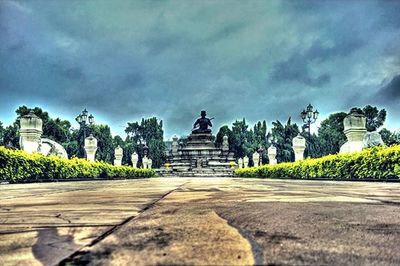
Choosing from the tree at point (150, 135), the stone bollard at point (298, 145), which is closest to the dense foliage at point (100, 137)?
the tree at point (150, 135)

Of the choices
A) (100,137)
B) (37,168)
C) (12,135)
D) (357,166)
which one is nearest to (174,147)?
(100,137)

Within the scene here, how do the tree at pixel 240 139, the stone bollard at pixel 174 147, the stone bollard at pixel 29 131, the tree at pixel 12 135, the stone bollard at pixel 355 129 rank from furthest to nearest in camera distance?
the tree at pixel 240 139 → the tree at pixel 12 135 → the stone bollard at pixel 174 147 → the stone bollard at pixel 29 131 → the stone bollard at pixel 355 129

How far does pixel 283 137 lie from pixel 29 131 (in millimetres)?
52006

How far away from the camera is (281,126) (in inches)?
2430

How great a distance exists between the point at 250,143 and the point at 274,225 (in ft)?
215

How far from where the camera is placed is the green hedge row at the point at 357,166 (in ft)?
29.2

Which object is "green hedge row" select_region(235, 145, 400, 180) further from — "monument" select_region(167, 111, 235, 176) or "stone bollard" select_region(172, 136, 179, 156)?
"stone bollard" select_region(172, 136, 179, 156)

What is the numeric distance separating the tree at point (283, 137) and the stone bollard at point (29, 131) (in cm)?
4898

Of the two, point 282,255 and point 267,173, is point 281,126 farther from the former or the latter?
point 282,255

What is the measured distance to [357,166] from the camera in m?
10.3

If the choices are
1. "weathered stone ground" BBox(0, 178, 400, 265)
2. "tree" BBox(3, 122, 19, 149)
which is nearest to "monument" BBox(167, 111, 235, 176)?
"tree" BBox(3, 122, 19, 149)

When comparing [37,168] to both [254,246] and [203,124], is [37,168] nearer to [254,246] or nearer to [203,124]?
[254,246]

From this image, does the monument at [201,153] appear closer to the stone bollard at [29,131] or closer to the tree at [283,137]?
the tree at [283,137]

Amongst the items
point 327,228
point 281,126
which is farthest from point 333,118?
point 327,228
